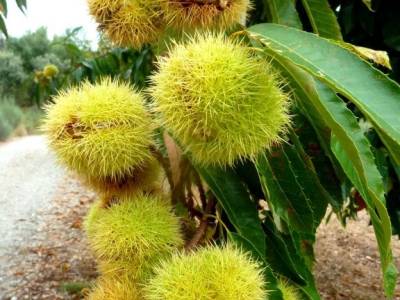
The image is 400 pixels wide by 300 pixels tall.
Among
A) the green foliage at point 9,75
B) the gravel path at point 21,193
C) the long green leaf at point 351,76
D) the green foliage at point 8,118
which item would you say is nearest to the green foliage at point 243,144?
the long green leaf at point 351,76

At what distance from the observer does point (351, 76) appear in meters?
0.53

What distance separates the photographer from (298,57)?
0.55 metres

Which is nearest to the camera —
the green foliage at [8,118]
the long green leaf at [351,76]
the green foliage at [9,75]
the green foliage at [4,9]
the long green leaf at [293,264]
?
the long green leaf at [351,76]

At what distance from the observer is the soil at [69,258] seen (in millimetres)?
2990

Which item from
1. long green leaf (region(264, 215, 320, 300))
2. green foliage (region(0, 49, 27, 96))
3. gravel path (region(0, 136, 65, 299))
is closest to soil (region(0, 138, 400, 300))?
gravel path (region(0, 136, 65, 299))

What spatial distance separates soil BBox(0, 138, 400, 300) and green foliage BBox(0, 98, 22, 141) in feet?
16.7

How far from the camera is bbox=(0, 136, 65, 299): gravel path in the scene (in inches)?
154

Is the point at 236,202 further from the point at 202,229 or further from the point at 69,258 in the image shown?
the point at 69,258

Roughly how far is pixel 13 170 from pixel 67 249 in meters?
4.16

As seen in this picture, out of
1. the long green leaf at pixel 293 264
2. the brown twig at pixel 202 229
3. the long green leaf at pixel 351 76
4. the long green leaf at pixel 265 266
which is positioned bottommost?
the long green leaf at pixel 293 264

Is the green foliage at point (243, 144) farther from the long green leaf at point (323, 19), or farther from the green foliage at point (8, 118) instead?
the green foliage at point (8, 118)

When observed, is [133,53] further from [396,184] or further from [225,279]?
[225,279]

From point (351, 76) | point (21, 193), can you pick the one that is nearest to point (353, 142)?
point (351, 76)

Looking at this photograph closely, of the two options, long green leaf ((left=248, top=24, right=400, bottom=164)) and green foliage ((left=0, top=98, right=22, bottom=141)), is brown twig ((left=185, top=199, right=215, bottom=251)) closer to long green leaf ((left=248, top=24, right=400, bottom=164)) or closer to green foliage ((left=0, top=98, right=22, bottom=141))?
long green leaf ((left=248, top=24, right=400, bottom=164))
